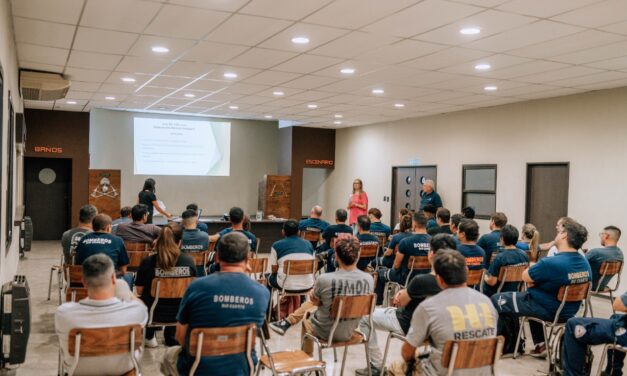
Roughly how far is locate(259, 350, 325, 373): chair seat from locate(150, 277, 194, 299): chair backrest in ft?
3.86

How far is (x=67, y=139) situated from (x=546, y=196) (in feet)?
34.0

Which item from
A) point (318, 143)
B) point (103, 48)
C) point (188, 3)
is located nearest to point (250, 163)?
point (318, 143)

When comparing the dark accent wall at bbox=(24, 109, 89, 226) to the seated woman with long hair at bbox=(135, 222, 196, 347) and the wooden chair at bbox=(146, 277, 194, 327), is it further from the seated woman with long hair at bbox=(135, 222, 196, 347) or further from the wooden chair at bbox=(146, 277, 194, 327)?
the wooden chair at bbox=(146, 277, 194, 327)

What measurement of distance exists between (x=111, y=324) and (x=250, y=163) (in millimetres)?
12238

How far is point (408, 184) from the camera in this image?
12.4 metres

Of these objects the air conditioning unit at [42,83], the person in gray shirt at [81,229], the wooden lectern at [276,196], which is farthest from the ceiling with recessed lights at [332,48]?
the wooden lectern at [276,196]

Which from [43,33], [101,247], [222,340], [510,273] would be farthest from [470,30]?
[43,33]

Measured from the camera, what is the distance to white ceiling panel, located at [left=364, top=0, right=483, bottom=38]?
4410mm

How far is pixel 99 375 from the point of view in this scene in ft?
8.94

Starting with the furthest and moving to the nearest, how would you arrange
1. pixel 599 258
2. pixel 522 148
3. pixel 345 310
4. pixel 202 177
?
pixel 202 177
pixel 522 148
pixel 599 258
pixel 345 310

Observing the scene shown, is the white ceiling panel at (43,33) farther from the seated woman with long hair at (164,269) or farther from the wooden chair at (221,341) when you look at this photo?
the wooden chair at (221,341)

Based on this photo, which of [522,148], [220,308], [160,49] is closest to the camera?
[220,308]

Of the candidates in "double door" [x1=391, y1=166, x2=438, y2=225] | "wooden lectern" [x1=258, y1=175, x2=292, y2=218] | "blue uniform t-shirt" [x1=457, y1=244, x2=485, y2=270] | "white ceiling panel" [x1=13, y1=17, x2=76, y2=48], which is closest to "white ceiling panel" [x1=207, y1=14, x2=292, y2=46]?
"white ceiling panel" [x1=13, y1=17, x2=76, y2=48]

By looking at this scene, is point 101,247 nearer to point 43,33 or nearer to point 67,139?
point 43,33
